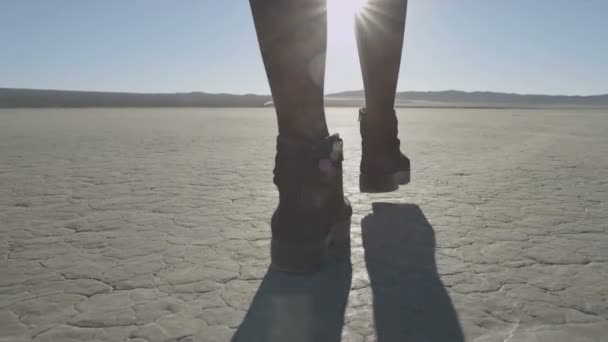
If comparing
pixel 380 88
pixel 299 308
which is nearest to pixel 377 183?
pixel 380 88

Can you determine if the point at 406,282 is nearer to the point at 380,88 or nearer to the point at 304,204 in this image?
the point at 304,204

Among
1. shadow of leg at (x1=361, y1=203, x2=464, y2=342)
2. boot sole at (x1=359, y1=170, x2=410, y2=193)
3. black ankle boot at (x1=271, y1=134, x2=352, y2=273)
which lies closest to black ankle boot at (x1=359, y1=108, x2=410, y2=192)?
boot sole at (x1=359, y1=170, x2=410, y2=193)

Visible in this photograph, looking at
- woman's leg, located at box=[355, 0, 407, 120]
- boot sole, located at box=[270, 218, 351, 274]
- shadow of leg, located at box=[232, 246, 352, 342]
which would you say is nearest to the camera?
shadow of leg, located at box=[232, 246, 352, 342]

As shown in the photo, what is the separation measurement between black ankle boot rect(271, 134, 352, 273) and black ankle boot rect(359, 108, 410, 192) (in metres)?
0.38

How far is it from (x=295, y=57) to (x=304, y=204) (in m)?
0.27

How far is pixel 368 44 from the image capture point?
1.17 metres

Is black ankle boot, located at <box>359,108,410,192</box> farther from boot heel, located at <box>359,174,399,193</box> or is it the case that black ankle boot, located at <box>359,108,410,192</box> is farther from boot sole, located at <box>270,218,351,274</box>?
boot sole, located at <box>270,218,351,274</box>

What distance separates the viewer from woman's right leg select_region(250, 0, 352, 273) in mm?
787

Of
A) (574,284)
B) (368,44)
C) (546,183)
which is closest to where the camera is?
(574,284)

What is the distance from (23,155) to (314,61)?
241 cm

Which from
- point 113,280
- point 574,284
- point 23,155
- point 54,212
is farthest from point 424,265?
point 23,155

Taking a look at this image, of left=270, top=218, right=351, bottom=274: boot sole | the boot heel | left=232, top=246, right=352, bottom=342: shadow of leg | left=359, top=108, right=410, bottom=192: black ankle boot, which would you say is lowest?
left=232, top=246, right=352, bottom=342: shadow of leg

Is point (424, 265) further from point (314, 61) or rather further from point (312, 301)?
point (314, 61)

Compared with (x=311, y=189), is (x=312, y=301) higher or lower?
lower
